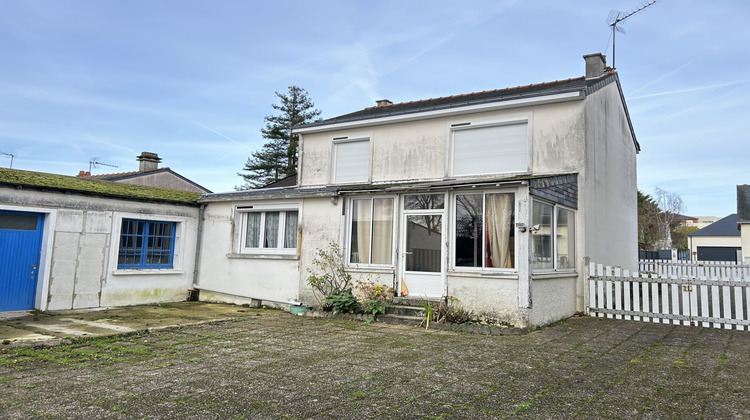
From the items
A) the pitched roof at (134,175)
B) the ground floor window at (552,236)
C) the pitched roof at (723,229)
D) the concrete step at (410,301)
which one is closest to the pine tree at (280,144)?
the pitched roof at (134,175)

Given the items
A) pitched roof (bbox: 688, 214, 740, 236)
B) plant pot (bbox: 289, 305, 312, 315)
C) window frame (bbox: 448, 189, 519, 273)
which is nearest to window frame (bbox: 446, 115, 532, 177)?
window frame (bbox: 448, 189, 519, 273)

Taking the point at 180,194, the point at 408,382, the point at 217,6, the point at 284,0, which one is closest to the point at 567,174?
the point at 408,382

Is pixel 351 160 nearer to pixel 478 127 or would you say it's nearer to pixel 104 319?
pixel 478 127

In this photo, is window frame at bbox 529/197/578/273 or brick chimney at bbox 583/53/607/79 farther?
brick chimney at bbox 583/53/607/79

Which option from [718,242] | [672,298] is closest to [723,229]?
[718,242]

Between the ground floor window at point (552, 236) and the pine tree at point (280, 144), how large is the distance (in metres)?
30.0

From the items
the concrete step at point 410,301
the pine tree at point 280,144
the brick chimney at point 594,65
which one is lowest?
the concrete step at point 410,301

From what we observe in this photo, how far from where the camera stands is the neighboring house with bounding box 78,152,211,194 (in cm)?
2308

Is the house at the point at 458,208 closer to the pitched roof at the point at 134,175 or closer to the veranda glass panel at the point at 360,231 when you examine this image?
the veranda glass panel at the point at 360,231

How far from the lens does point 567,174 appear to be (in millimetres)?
10289

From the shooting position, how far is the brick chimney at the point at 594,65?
42.5 ft

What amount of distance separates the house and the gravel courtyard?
1643 millimetres

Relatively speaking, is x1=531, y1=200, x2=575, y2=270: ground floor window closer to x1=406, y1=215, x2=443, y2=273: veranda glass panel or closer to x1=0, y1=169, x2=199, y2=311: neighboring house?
x1=406, y1=215, x2=443, y2=273: veranda glass panel

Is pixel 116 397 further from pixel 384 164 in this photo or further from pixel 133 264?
pixel 384 164
